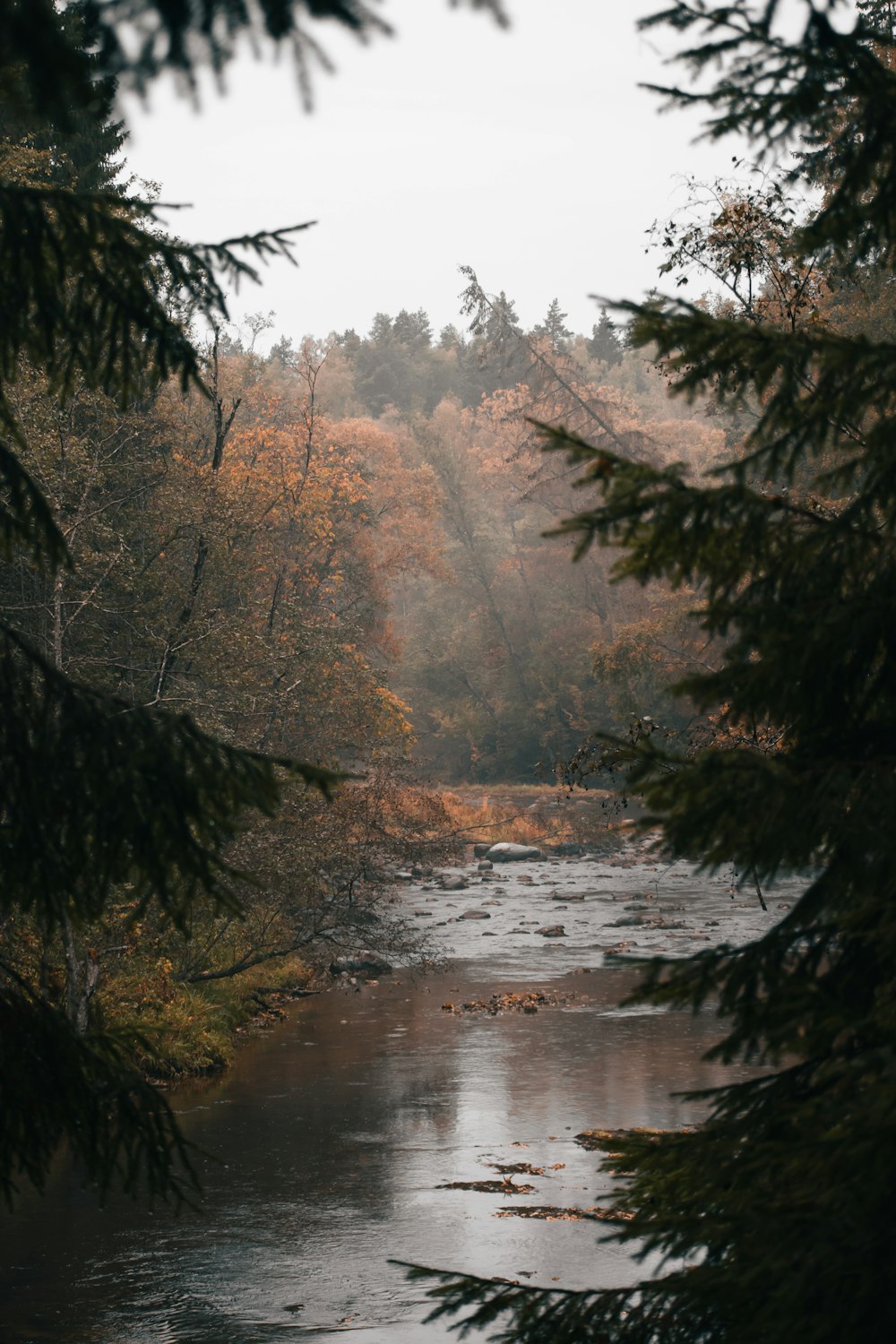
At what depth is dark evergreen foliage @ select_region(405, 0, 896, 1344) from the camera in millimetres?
3469

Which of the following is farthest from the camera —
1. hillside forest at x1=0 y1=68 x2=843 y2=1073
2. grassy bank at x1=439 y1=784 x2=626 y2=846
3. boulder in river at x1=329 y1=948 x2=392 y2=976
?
grassy bank at x1=439 y1=784 x2=626 y2=846

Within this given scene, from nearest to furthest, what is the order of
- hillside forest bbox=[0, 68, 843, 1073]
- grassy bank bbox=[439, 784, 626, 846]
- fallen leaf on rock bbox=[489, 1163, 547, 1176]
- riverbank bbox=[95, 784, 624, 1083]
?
fallen leaf on rock bbox=[489, 1163, 547, 1176], hillside forest bbox=[0, 68, 843, 1073], riverbank bbox=[95, 784, 624, 1083], grassy bank bbox=[439, 784, 626, 846]

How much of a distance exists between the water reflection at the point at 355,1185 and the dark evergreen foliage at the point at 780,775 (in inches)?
289

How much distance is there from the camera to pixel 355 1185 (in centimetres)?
1353

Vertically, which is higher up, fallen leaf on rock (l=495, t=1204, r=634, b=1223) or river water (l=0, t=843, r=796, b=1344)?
fallen leaf on rock (l=495, t=1204, r=634, b=1223)

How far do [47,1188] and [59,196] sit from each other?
11873 millimetres

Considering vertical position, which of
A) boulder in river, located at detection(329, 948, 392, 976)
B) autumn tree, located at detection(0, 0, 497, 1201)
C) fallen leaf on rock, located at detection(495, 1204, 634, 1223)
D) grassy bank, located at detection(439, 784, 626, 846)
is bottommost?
boulder in river, located at detection(329, 948, 392, 976)

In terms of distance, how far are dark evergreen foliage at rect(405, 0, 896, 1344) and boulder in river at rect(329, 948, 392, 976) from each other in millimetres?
18877

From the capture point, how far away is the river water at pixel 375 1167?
426 inches

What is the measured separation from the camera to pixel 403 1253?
38.4 feet

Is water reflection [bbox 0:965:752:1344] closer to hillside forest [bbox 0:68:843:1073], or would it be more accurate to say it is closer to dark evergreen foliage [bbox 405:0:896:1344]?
hillside forest [bbox 0:68:843:1073]

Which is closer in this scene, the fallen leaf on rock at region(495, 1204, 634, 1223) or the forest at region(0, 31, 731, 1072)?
the fallen leaf on rock at region(495, 1204, 634, 1223)

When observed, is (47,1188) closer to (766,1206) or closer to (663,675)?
(766,1206)

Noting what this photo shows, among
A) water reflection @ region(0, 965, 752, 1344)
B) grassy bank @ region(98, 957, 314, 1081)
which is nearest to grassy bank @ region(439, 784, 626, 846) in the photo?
grassy bank @ region(98, 957, 314, 1081)
